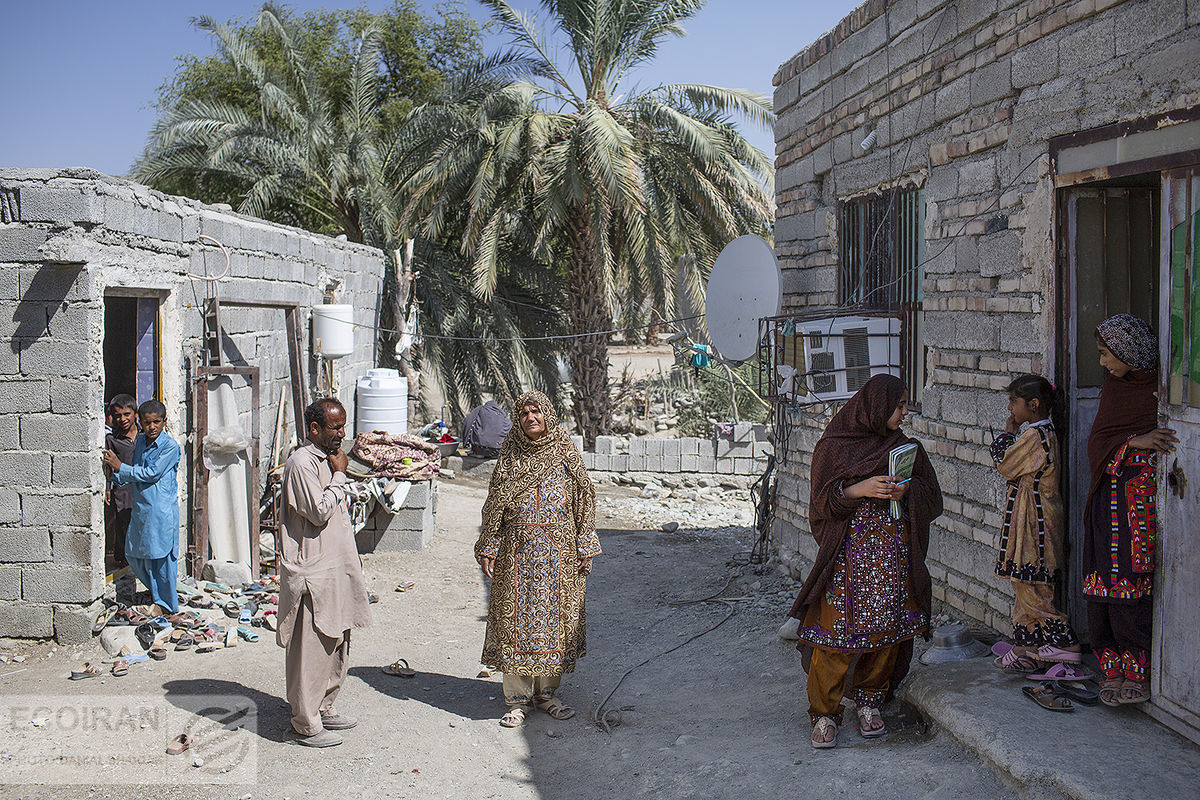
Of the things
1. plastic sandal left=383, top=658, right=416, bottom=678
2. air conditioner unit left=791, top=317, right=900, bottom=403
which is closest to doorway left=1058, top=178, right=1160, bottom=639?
air conditioner unit left=791, top=317, right=900, bottom=403

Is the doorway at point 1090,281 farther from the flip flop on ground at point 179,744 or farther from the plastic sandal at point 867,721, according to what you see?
the flip flop on ground at point 179,744

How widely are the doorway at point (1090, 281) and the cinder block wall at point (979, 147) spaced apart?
72 millimetres

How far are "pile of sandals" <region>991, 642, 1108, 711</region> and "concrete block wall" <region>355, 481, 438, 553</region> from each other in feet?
17.9

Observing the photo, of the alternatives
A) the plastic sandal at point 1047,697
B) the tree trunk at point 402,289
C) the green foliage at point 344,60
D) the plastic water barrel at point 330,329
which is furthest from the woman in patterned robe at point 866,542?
the green foliage at point 344,60

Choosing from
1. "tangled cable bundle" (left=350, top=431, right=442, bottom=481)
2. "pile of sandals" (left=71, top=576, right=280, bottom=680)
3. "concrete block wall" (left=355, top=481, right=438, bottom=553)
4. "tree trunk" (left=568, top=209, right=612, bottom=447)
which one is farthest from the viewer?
"tree trunk" (left=568, top=209, right=612, bottom=447)

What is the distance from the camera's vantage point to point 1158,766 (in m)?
3.14

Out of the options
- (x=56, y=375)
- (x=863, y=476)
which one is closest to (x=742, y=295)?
(x=863, y=476)

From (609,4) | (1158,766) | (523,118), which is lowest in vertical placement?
(1158,766)

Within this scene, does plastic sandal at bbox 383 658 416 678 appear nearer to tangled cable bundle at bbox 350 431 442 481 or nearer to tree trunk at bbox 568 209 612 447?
tangled cable bundle at bbox 350 431 442 481

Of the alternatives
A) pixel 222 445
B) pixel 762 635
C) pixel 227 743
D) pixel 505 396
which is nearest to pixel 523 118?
pixel 505 396

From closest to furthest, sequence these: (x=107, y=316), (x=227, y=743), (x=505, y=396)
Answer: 1. (x=227, y=743)
2. (x=107, y=316)
3. (x=505, y=396)

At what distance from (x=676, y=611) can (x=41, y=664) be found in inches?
150

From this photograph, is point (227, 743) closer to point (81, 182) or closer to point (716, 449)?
point (81, 182)

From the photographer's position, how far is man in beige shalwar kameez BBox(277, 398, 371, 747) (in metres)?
4.11
